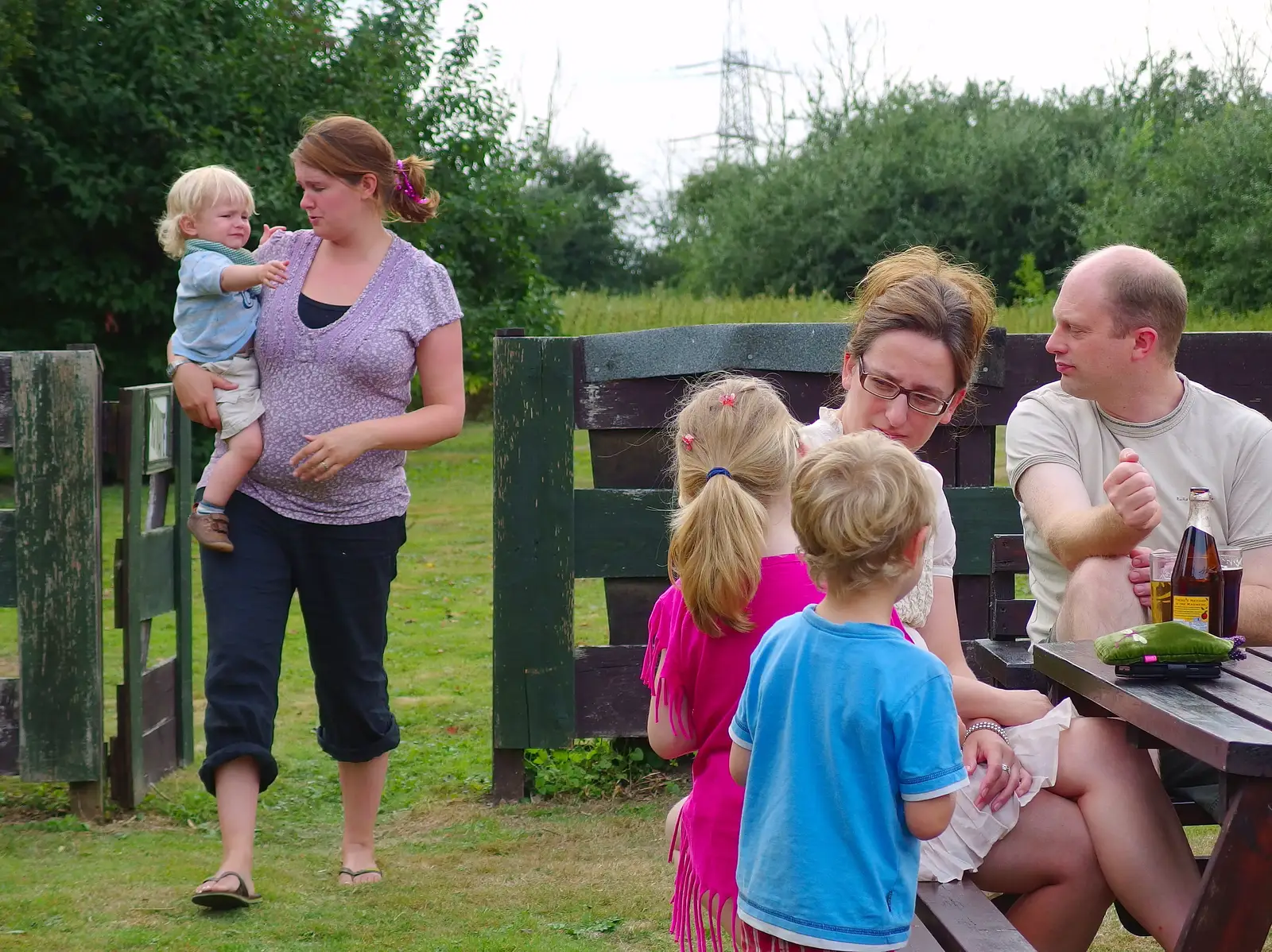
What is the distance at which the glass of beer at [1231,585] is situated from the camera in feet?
8.52

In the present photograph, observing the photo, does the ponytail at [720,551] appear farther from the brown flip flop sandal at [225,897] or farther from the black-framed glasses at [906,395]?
the brown flip flop sandal at [225,897]

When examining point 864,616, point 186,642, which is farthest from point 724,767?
point 186,642

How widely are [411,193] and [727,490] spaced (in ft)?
6.20

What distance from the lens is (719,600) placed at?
2.01m

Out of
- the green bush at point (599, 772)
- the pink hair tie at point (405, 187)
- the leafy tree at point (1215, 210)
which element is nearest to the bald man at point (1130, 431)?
the pink hair tie at point (405, 187)

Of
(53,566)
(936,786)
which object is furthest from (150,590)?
(936,786)

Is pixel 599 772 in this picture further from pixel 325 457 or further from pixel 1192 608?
pixel 1192 608

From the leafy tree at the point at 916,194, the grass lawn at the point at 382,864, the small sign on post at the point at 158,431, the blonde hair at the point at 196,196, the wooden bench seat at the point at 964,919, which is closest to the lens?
the wooden bench seat at the point at 964,919

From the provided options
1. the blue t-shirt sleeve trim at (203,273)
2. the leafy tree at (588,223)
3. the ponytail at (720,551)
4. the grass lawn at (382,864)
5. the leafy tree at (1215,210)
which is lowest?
the grass lawn at (382,864)

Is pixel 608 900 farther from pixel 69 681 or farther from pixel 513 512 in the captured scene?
pixel 69 681

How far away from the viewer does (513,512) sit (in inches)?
169

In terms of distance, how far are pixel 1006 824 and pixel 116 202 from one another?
11617 mm

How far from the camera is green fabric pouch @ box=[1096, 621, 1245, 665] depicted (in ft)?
7.39

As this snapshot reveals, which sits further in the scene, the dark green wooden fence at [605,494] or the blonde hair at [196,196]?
the dark green wooden fence at [605,494]
